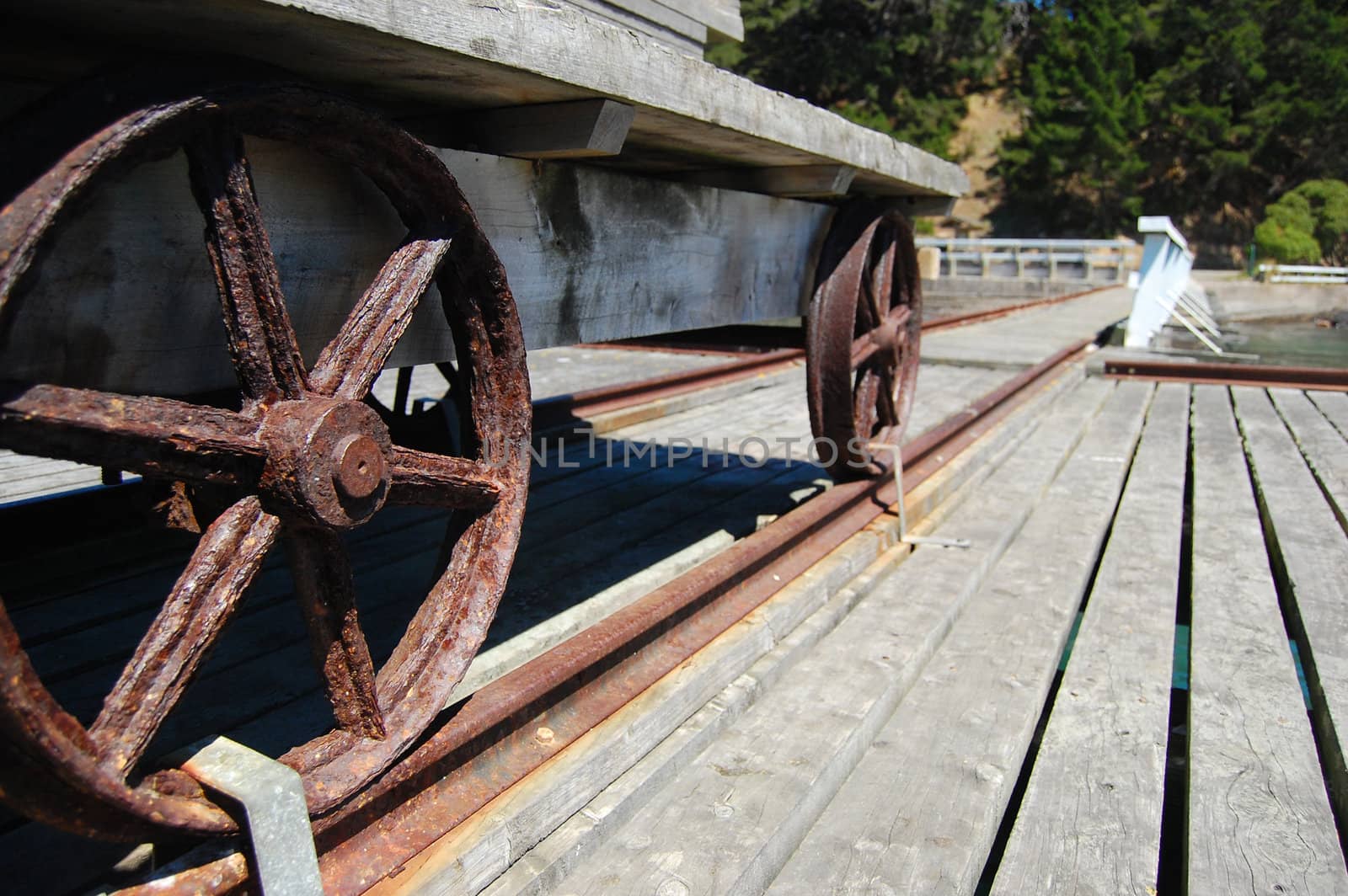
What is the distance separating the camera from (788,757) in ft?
7.24

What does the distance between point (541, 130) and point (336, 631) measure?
3.39ft

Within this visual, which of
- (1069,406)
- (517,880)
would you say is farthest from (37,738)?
(1069,406)

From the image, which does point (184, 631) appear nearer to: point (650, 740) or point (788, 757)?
point (650, 740)

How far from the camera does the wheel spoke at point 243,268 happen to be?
56.2 inches

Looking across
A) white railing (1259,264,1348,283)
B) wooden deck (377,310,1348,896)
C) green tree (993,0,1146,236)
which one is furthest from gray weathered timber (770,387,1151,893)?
green tree (993,0,1146,236)

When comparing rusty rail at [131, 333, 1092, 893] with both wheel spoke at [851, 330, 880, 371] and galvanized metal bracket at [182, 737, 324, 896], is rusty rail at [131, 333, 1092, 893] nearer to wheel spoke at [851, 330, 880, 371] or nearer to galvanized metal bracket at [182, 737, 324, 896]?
galvanized metal bracket at [182, 737, 324, 896]

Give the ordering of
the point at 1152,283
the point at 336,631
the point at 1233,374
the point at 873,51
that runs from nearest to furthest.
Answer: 1. the point at 336,631
2. the point at 1233,374
3. the point at 1152,283
4. the point at 873,51

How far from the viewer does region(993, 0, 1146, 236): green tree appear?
47406 millimetres

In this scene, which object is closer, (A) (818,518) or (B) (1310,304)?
(A) (818,518)

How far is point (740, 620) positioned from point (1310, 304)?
29364 mm

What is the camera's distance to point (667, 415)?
621cm

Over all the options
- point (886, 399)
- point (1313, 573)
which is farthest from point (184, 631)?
point (1313, 573)

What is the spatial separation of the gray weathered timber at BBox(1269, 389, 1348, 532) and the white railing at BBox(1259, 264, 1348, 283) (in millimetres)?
24220

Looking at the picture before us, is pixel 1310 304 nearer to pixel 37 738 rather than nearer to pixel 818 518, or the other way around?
pixel 818 518
